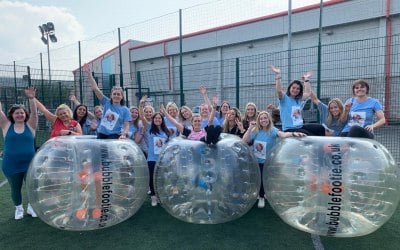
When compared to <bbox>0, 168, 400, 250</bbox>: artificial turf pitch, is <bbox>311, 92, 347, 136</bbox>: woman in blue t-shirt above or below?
above

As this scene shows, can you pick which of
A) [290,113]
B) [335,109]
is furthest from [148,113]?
[335,109]

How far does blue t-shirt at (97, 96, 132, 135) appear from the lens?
430cm

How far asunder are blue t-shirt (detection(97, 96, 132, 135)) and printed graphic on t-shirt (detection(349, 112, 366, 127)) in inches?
121

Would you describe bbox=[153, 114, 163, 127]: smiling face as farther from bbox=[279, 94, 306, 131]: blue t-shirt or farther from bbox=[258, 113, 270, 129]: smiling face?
bbox=[279, 94, 306, 131]: blue t-shirt

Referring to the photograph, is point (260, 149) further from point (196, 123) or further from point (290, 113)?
point (196, 123)

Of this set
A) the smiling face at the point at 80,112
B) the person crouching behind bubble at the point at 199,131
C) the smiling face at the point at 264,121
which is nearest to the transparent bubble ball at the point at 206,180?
the person crouching behind bubble at the point at 199,131

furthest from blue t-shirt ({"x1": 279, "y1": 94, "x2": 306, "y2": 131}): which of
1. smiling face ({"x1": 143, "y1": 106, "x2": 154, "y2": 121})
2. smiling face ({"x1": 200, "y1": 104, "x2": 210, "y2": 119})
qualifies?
smiling face ({"x1": 143, "y1": 106, "x2": 154, "y2": 121})

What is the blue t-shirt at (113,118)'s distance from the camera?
4.30 metres

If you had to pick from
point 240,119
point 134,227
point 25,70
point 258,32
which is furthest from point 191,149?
point 258,32

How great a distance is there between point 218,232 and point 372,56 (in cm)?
574

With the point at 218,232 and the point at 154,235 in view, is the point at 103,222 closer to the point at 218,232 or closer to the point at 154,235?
the point at 154,235

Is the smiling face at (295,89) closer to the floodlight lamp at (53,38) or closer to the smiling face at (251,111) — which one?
the smiling face at (251,111)

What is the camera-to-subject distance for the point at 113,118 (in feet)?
14.1

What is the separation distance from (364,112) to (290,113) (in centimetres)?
95
